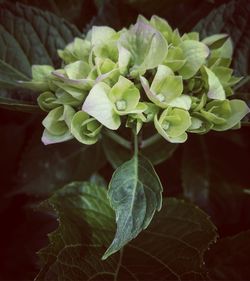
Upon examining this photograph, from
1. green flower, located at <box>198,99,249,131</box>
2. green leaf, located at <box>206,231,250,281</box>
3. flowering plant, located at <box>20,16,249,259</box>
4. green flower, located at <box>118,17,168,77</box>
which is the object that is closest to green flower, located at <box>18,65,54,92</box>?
flowering plant, located at <box>20,16,249,259</box>

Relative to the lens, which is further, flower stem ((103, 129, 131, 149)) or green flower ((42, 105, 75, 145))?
flower stem ((103, 129, 131, 149))

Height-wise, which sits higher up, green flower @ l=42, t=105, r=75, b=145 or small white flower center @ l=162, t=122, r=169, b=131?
small white flower center @ l=162, t=122, r=169, b=131

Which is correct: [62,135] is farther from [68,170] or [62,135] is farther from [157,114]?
[68,170]

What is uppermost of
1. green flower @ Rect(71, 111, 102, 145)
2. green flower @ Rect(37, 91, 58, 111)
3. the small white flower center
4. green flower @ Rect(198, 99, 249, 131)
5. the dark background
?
green flower @ Rect(198, 99, 249, 131)

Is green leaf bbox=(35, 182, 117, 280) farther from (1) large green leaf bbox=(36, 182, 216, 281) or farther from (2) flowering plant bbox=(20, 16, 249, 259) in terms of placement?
(2) flowering plant bbox=(20, 16, 249, 259)

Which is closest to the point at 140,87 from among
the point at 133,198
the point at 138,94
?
the point at 138,94

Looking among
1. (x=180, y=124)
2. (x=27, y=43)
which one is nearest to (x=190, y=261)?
(x=180, y=124)

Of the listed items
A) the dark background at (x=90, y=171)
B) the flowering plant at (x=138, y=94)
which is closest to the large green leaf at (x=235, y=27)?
the dark background at (x=90, y=171)

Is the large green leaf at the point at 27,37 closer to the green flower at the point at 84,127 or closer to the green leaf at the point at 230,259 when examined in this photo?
the green flower at the point at 84,127
